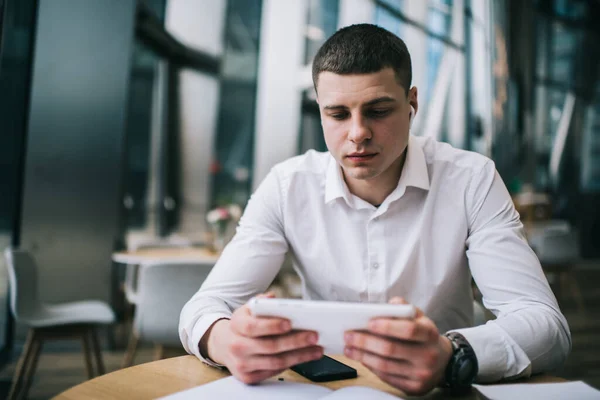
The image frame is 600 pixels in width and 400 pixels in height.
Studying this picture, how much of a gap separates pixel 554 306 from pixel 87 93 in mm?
3801

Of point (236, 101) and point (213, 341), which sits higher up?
point (236, 101)

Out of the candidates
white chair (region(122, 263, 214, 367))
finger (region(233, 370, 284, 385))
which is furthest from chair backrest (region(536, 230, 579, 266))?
finger (region(233, 370, 284, 385))

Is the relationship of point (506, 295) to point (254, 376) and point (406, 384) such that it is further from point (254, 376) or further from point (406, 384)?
point (254, 376)

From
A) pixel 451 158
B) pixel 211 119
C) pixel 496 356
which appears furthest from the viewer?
pixel 211 119

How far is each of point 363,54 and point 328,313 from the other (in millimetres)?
707

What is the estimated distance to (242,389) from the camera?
2.85ft

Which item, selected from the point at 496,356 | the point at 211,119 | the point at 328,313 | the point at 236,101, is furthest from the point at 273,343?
the point at 236,101

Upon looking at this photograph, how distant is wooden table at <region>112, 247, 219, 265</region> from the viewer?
337 centimetres

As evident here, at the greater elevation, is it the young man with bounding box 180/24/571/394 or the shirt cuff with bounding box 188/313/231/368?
the young man with bounding box 180/24/571/394

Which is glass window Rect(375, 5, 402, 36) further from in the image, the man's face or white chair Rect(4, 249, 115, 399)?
the man's face

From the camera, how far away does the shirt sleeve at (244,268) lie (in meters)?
1.16

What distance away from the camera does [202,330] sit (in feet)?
3.59

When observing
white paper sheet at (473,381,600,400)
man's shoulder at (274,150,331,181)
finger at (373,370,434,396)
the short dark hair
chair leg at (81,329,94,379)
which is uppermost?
the short dark hair

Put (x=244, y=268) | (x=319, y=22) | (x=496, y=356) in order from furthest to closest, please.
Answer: (x=319, y=22)
(x=244, y=268)
(x=496, y=356)
